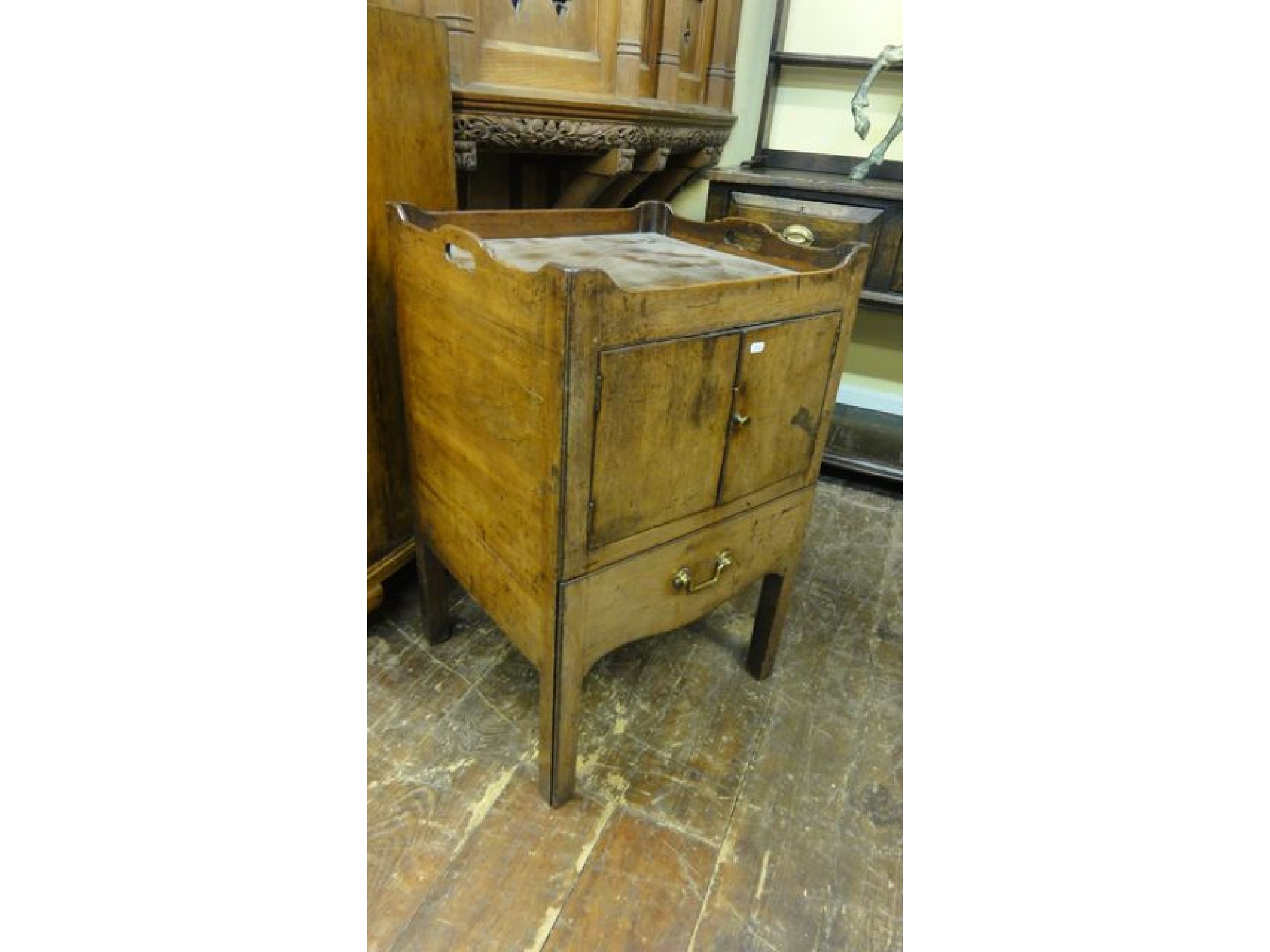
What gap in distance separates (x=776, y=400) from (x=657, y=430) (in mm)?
244

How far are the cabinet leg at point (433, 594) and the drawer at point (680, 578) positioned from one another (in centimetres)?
46

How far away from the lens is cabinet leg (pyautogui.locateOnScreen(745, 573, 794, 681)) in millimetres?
1383

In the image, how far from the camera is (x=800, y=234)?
196cm

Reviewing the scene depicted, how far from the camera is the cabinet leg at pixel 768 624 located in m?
1.38

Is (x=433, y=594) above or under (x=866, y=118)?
under

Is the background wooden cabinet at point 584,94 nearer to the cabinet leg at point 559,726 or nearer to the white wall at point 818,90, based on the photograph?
the white wall at point 818,90

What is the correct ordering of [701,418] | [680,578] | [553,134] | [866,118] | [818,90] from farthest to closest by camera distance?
[818,90] < [866,118] < [553,134] < [680,578] < [701,418]

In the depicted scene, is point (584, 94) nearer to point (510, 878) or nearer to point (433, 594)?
point (433, 594)

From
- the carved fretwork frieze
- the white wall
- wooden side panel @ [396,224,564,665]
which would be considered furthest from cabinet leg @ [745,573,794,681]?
the white wall

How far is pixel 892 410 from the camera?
104 inches

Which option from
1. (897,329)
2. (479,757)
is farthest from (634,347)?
(897,329)

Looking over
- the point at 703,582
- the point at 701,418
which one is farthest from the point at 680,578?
the point at 701,418

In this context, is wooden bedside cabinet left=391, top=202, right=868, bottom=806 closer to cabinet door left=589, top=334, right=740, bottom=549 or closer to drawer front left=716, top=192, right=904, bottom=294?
cabinet door left=589, top=334, right=740, bottom=549

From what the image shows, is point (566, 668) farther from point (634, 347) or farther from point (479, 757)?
point (634, 347)
